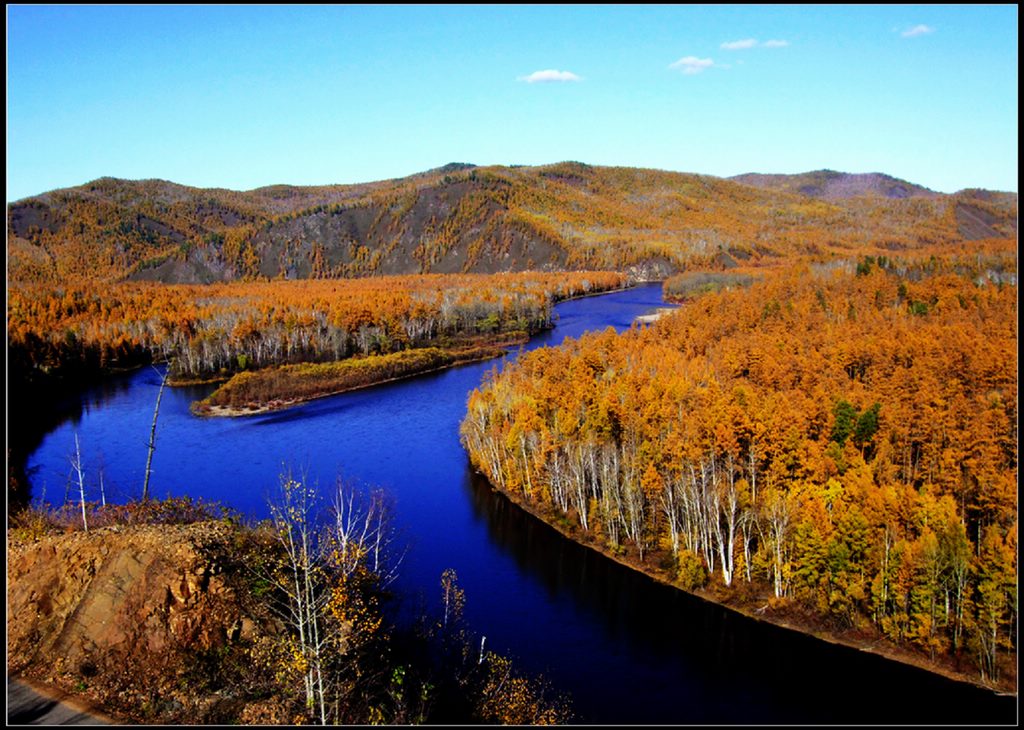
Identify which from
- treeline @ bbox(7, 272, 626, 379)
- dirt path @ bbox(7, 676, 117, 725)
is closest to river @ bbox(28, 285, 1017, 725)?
dirt path @ bbox(7, 676, 117, 725)

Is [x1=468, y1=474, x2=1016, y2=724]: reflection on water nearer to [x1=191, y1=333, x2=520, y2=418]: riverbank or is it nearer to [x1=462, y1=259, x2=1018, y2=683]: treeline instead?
[x1=462, y1=259, x2=1018, y2=683]: treeline

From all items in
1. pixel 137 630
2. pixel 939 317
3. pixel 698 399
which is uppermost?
pixel 939 317

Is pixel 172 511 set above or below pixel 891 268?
below

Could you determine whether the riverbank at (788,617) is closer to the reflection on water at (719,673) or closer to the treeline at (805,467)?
the treeline at (805,467)

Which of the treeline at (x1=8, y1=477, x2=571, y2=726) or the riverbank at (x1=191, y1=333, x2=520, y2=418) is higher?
the riverbank at (x1=191, y1=333, x2=520, y2=418)

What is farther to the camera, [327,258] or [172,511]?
[327,258]

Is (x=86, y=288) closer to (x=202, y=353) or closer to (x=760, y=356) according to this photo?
(x=202, y=353)

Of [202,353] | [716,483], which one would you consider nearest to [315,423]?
[202,353]
